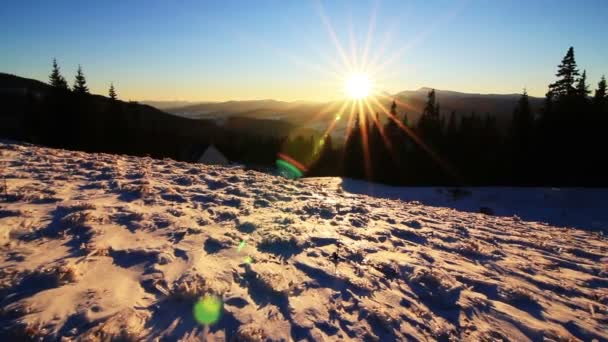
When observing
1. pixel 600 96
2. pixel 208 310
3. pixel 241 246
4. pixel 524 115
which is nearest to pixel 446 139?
pixel 524 115

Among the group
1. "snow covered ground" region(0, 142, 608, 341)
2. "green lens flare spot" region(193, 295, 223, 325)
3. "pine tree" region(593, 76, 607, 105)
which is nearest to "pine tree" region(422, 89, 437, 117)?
"pine tree" region(593, 76, 607, 105)

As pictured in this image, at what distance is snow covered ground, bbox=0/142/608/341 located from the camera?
3.55 m

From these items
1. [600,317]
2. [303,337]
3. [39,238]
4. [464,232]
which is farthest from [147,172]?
[600,317]

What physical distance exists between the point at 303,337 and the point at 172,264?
2.26m

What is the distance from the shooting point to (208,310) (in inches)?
147

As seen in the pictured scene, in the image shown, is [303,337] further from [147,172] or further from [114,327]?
[147,172]

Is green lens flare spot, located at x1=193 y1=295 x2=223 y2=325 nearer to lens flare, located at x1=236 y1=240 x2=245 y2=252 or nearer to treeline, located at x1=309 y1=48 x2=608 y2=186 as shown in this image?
lens flare, located at x1=236 y1=240 x2=245 y2=252

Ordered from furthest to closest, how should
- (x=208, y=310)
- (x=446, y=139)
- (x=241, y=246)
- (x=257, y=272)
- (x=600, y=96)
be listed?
(x=446, y=139) → (x=600, y=96) → (x=241, y=246) → (x=257, y=272) → (x=208, y=310)

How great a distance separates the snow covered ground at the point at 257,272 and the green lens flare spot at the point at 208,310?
0.07 m

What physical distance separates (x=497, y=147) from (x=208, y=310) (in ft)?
163

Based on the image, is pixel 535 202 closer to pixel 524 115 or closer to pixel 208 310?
pixel 524 115

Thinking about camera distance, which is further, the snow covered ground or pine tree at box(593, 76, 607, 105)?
pine tree at box(593, 76, 607, 105)

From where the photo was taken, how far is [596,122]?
117 feet

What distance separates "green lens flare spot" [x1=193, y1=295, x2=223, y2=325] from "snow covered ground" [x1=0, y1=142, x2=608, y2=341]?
66 millimetres
